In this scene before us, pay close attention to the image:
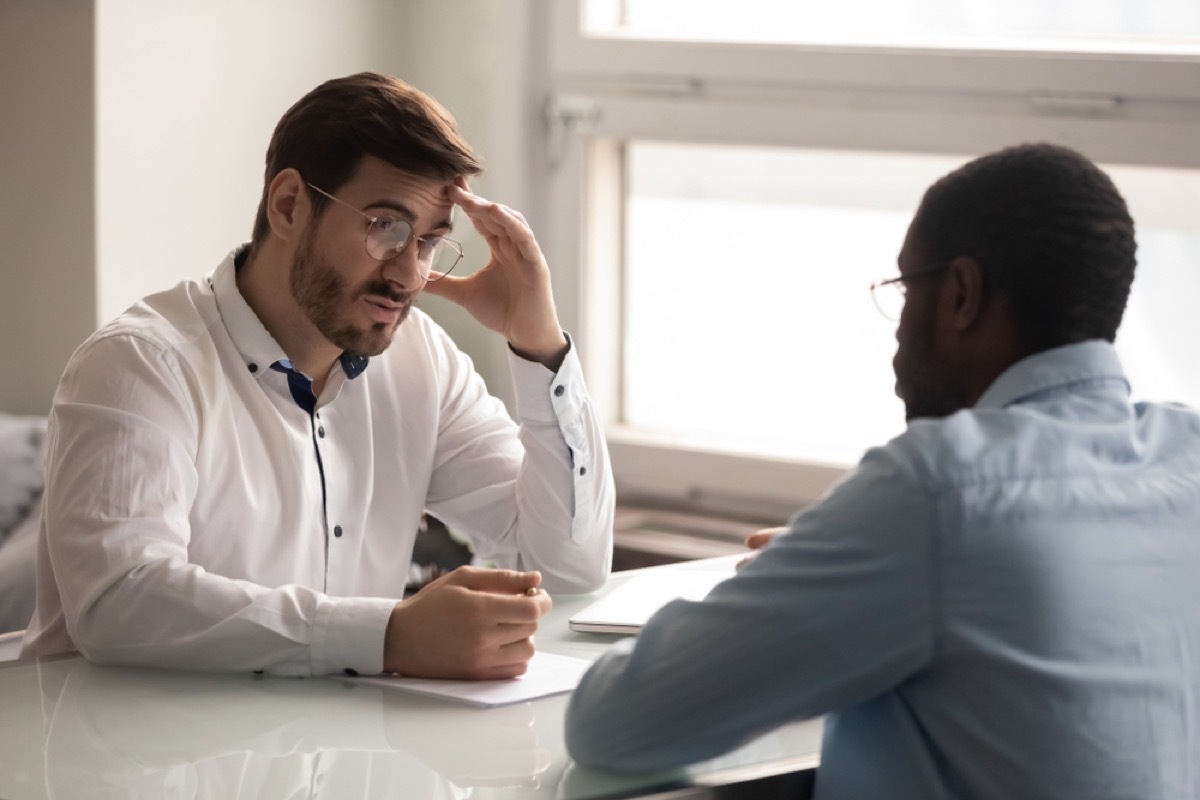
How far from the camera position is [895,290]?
1433 millimetres

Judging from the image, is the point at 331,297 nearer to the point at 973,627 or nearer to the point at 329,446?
the point at 329,446

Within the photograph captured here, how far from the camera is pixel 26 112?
2.93m

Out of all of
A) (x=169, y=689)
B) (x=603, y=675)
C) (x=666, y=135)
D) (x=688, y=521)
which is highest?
(x=666, y=135)

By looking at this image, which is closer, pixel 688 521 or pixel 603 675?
pixel 603 675

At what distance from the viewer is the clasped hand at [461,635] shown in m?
1.61

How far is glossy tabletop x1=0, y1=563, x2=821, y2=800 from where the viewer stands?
1.32 meters

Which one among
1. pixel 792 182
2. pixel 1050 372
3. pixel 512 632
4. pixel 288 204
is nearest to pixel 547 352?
pixel 288 204

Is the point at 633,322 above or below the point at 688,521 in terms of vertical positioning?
above

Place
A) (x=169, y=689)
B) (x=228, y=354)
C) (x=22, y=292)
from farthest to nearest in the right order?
(x=22, y=292) → (x=228, y=354) → (x=169, y=689)

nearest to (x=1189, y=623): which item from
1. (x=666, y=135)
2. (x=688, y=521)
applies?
(x=688, y=521)

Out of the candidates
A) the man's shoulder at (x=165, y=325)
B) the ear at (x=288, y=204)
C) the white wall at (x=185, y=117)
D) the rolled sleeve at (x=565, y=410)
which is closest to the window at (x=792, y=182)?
the white wall at (x=185, y=117)

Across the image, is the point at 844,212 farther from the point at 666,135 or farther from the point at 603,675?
the point at 603,675

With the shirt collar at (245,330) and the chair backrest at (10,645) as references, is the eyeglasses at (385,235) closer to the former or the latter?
the shirt collar at (245,330)

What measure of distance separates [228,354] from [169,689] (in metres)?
0.53
